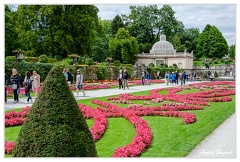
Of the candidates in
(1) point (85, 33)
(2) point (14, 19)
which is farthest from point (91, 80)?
(2) point (14, 19)

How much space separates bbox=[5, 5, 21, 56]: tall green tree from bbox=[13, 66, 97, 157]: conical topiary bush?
27852 mm

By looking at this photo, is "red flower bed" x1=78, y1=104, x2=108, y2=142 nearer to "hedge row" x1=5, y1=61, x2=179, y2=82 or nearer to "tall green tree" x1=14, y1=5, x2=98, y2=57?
"hedge row" x1=5, y1=61, x2=179, y2=82

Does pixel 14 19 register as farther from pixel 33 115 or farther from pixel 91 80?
pixel 33 115

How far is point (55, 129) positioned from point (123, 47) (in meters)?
36.7

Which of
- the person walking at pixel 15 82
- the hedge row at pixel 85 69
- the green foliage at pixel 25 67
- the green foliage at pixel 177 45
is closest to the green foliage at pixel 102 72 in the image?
the hedge row at pixel 85 69

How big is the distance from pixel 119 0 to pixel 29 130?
141 inches

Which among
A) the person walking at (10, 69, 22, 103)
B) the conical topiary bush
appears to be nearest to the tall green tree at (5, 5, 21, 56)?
the person walking at (10, 69, 22, 103)

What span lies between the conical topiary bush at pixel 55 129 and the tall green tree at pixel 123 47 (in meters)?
34.0

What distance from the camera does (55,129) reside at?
454 cm

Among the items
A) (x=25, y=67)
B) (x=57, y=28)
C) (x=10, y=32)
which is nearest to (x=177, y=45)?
(x=10, y=32)

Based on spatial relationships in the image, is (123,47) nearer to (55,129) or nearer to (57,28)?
(57,28)

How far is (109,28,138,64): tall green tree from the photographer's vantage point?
4012 centimetres

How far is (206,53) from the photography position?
61.1 m

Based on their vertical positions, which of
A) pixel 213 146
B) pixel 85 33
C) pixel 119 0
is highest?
pixel 85 33
